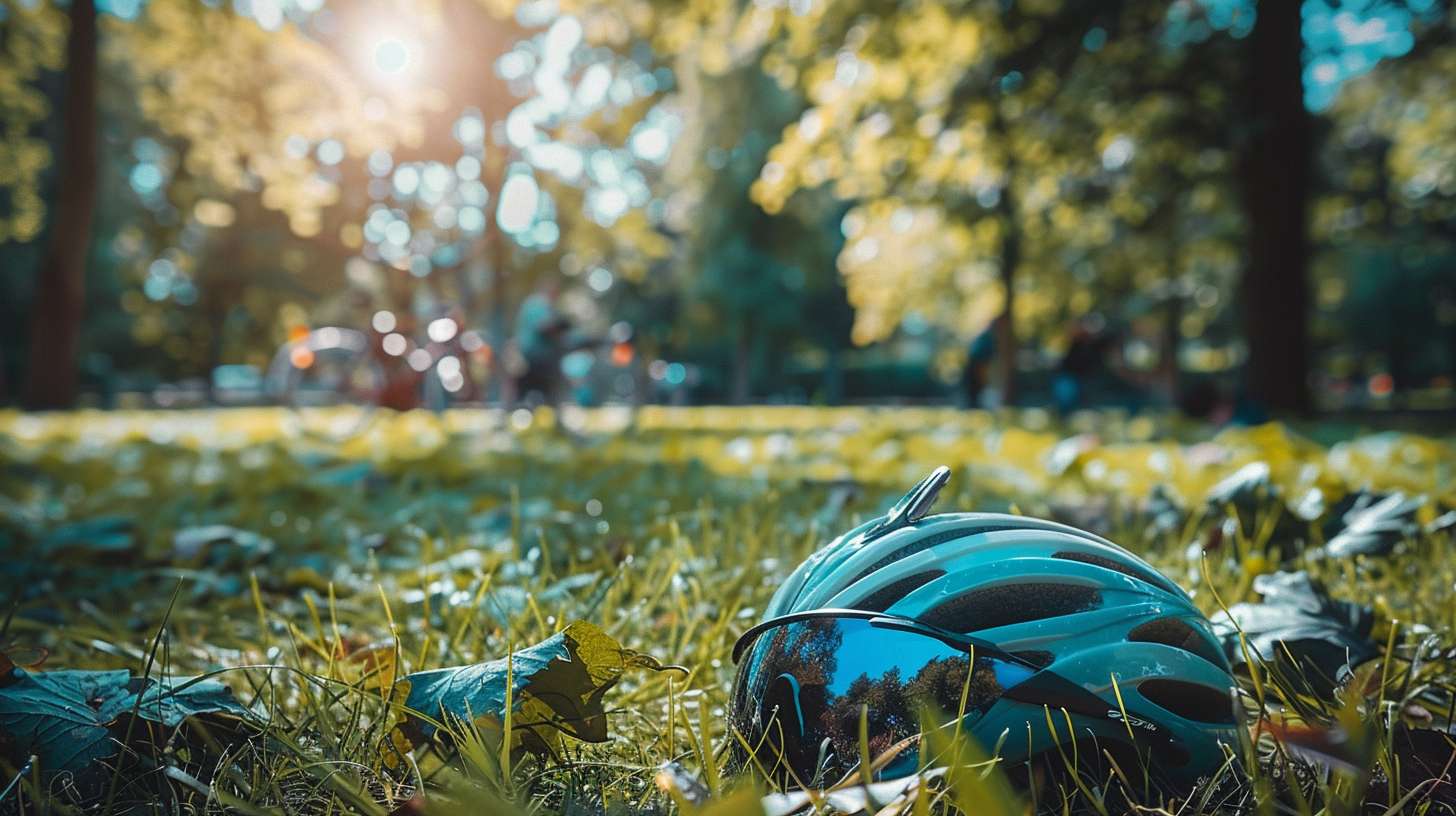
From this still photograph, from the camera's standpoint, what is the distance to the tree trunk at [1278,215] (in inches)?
316

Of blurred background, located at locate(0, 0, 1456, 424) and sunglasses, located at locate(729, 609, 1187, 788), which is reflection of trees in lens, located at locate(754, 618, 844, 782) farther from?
blurred background, located at locate(0, 0, 1456, 424)

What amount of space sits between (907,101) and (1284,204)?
157 inches

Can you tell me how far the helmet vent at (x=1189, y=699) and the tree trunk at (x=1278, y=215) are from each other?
8.42m

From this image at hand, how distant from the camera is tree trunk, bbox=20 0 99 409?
9977 millimetres

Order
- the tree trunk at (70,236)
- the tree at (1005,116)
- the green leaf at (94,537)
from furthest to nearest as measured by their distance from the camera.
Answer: the tree trunk at (70,236), the tree at (1005,116), the green leaf at (94,537)

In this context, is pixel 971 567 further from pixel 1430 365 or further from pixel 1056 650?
pixel 1430 365

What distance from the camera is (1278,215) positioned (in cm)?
868

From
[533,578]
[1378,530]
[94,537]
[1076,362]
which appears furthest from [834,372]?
[533,578]

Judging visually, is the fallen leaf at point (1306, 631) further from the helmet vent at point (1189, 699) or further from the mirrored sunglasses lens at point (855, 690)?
the mirrored sunglasses lens at point (855, 690)

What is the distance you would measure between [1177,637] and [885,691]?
443mm

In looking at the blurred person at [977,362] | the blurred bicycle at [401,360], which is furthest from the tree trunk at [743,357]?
the blurred bicycle at [401,360]

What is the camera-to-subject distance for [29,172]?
1415 cm

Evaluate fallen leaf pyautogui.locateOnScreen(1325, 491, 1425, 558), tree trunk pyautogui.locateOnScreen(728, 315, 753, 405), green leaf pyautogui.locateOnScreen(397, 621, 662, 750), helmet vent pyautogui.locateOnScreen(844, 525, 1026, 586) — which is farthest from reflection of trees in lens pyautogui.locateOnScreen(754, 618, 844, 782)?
tree trunk pyautogui.locateOnScreen(728, 315, 753, 405)

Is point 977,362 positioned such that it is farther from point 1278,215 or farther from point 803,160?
point 803,160
